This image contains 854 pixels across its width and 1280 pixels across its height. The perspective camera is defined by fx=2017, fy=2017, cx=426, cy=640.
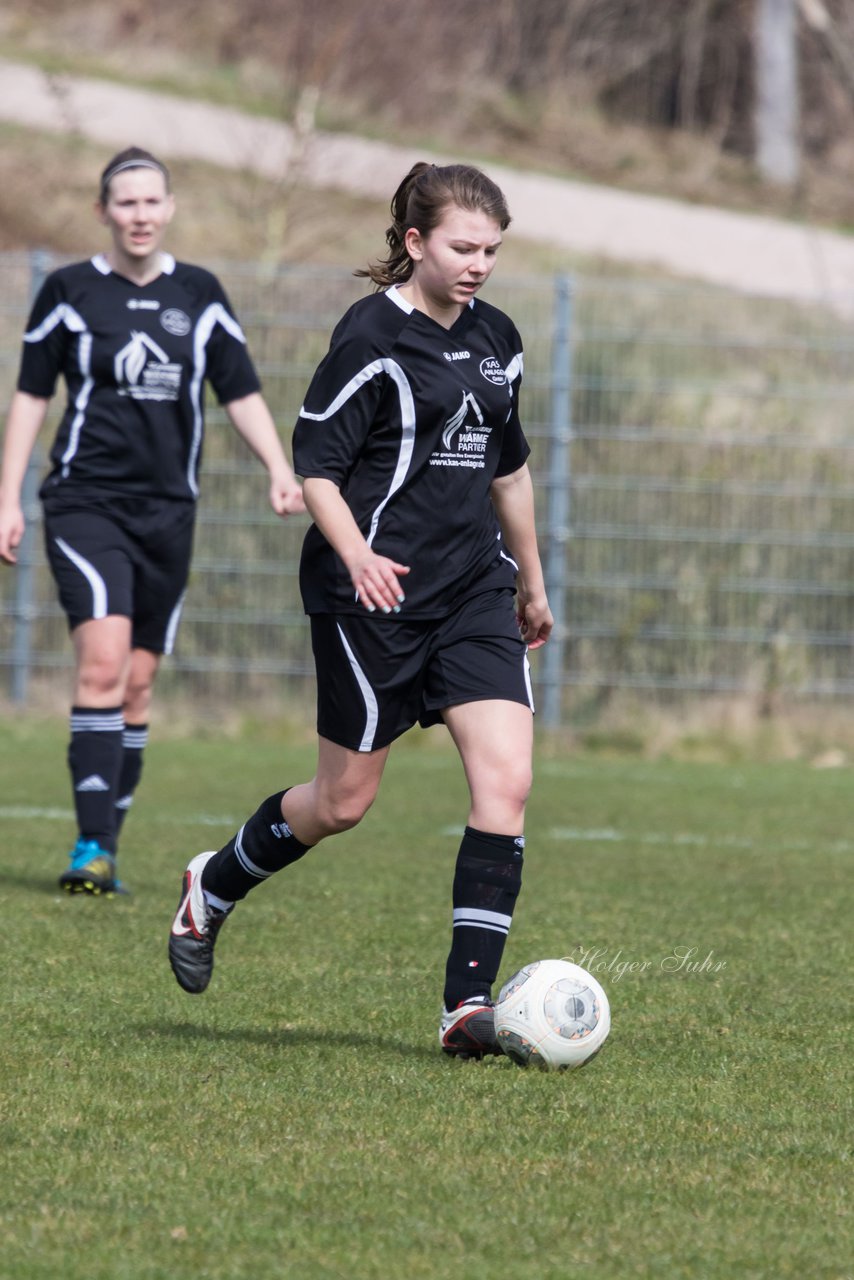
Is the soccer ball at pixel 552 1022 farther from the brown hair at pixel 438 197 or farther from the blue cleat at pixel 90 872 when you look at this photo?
Result: the blue cleat at pixel 90 872

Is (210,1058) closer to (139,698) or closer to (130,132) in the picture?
(139,698)

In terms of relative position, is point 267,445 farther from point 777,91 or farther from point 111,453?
point 777,91

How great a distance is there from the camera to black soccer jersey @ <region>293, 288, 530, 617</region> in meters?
4.34

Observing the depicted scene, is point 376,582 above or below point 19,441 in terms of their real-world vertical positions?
below

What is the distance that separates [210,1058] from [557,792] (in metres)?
6.44

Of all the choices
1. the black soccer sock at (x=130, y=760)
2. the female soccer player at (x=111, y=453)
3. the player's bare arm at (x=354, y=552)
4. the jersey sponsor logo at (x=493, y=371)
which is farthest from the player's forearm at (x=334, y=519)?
the black soccer sock at (x=130, y=760)

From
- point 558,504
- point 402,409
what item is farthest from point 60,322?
point 558,504

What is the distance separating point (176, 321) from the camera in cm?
661

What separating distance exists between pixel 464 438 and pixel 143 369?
237 cm

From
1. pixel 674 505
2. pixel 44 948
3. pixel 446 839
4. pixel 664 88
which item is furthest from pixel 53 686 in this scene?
pixel 664 88

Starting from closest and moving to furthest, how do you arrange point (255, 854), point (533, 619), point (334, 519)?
point (334, 519)
point (255, 854)
point (533, 619)

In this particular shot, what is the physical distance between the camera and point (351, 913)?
6.36 m

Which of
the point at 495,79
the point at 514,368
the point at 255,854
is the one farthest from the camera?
the point at 495,79

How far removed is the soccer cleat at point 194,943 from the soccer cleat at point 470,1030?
2.21ft
